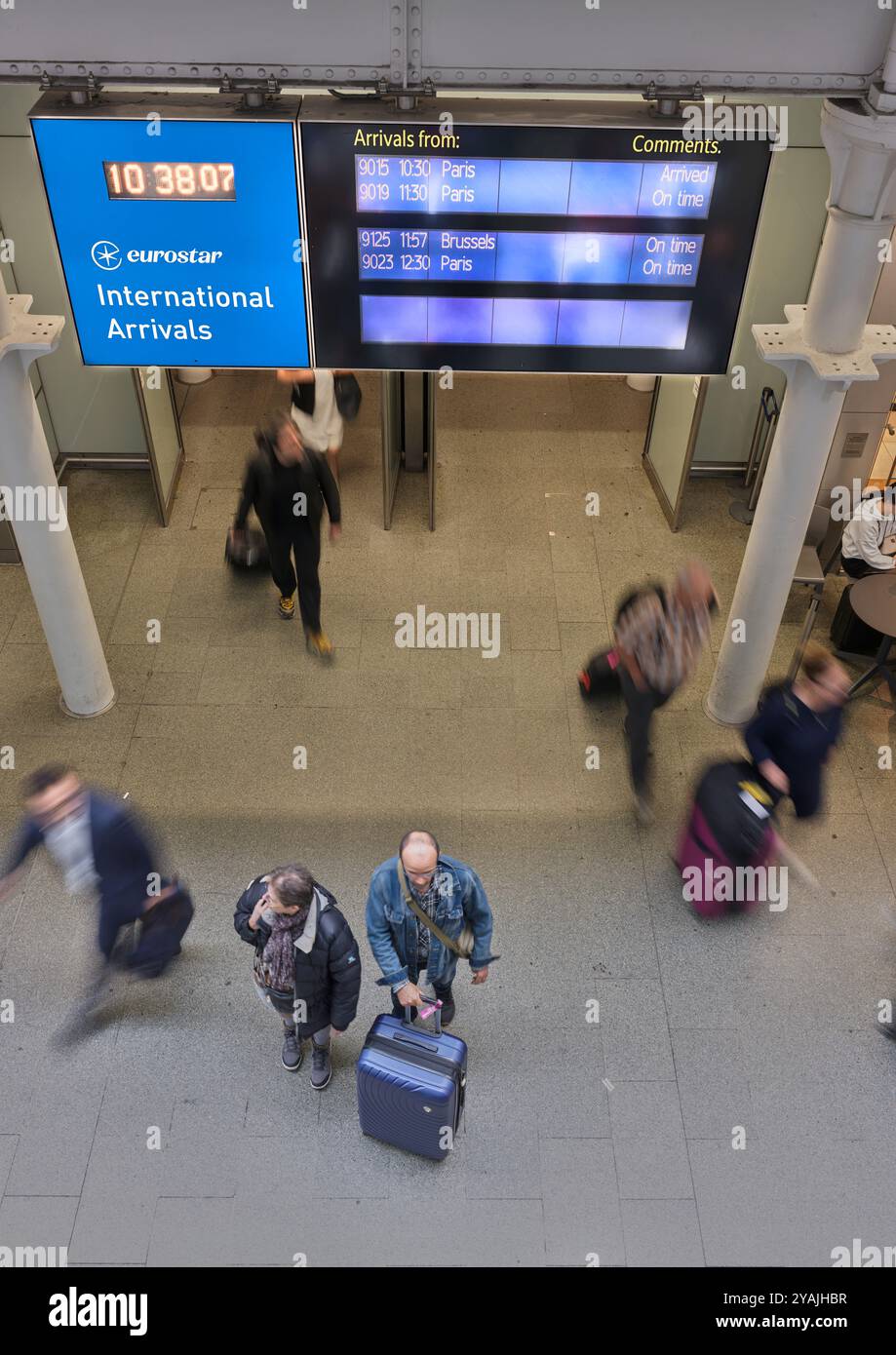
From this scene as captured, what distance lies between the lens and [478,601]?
8.02 m

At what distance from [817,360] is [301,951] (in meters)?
3.74

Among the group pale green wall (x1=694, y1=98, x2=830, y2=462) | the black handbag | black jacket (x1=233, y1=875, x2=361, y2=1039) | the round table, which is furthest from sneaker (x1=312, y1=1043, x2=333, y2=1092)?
pale green wall (x1=694, y1=98, x2=830, y2=462)

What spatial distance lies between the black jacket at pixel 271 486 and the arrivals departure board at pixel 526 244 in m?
1.47

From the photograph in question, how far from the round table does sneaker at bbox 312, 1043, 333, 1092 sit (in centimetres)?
408

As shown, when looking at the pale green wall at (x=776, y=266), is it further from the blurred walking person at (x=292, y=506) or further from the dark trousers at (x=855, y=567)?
the blurred walking person at (x=292, y=506)

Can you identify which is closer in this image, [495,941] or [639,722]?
[495,941]

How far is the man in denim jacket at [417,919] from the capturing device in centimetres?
479

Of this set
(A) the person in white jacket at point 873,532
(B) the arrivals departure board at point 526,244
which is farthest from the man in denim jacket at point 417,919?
(A) the person in white jacket at point 873,532

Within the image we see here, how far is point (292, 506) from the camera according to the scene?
6.95 m

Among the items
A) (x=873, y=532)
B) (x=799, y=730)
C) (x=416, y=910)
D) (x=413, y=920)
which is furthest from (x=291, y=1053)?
(x=873, y=532)

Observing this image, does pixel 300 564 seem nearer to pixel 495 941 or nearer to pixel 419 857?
pixel 495 941

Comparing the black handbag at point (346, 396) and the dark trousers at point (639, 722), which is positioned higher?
the black handbag at point (346, 396)
